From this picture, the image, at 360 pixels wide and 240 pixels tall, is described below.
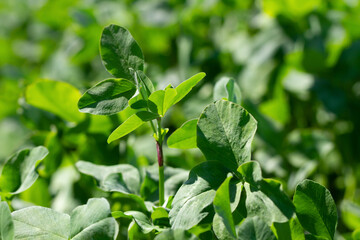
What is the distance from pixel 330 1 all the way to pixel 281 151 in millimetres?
617

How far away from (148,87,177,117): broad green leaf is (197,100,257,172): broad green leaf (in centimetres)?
6

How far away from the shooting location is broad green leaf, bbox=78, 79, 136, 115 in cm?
80

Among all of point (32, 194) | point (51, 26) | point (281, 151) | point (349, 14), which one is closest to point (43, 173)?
point (32, 194)

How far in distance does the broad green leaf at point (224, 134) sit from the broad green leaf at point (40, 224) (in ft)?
0.82

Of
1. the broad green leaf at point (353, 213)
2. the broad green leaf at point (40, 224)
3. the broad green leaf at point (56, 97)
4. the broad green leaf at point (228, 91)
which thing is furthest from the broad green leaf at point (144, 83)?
the broad green leaf at point (353, 213)

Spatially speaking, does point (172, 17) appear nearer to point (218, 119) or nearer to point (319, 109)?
point (319, 109)

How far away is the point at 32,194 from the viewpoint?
1154 mm

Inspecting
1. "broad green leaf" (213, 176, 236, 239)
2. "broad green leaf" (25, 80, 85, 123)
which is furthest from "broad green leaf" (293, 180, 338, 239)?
"broad green leaf" (25, 80, 85, 123)

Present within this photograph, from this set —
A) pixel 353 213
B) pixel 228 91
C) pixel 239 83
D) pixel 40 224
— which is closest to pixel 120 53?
pixel 228 91

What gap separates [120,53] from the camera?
0.83 metres

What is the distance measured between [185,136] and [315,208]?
23cm

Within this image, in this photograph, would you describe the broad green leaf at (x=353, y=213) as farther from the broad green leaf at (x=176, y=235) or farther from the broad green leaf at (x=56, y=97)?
the broad green leaf at (x=56, y=97)

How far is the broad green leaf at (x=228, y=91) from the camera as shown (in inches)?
33.5

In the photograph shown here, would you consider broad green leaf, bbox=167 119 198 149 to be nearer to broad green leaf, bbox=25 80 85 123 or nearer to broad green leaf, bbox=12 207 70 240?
broad green leaf, bbox=12 207 70 240
